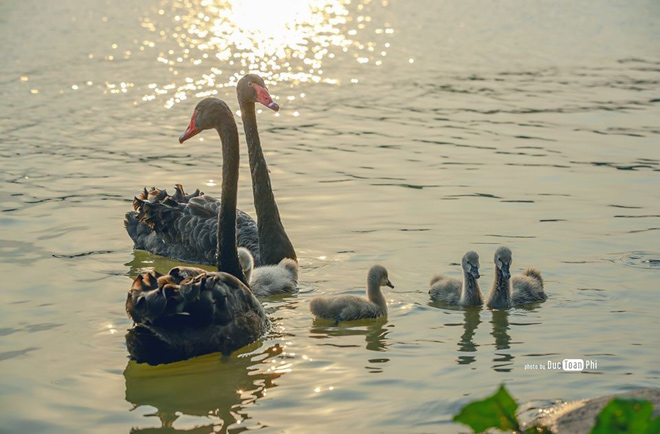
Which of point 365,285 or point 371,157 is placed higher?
point 371,157

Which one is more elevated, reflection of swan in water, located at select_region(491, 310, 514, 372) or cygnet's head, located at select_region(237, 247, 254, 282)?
cygnet's head, located at select_region(237, 247, 254, 282)

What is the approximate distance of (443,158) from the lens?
10906mm

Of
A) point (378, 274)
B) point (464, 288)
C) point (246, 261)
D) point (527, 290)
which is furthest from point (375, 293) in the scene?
point (246, 261)

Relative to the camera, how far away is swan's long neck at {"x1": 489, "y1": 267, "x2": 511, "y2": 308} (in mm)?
6707

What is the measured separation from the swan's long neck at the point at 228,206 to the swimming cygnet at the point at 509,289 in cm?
150

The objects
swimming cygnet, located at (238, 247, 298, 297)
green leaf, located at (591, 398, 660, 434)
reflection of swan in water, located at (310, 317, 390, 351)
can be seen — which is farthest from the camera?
swimming cygnet, located at (238, 247, 298, 297)

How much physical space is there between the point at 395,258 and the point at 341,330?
1499 mm

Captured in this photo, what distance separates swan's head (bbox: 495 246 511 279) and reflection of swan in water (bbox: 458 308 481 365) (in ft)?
1.05

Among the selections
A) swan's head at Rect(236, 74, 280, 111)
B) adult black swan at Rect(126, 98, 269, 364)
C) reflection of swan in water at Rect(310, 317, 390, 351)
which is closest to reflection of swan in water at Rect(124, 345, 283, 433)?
adult black swan at Rect(126, 98, 269, 364)

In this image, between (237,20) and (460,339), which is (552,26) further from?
(460,339)

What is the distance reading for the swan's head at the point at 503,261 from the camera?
21.6 feet

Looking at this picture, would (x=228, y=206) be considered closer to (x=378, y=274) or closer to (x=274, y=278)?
(x=274, y=278)

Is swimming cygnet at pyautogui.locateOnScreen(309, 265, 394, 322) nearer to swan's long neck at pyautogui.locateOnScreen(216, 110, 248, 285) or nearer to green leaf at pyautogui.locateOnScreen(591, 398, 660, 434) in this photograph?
swan's long neck at pyautogui.locateOnScreen(216, 110, 248, 285)

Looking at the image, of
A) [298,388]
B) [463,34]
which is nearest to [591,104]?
[463,34]
